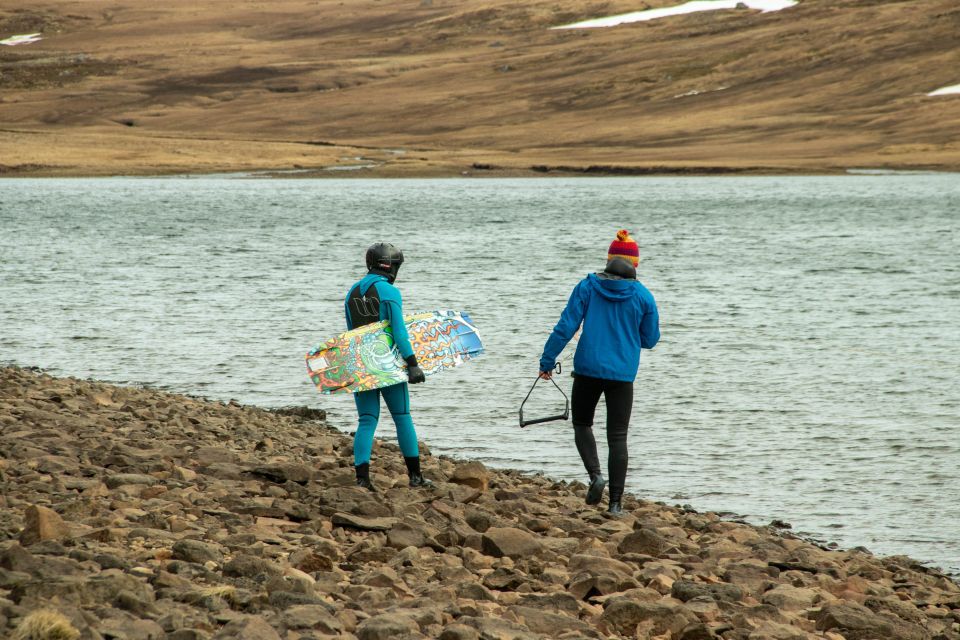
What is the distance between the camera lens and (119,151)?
132m

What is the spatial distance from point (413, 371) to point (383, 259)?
84 cm

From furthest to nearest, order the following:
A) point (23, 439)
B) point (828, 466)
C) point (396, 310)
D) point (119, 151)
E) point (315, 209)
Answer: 1. point (119, 151)
2. point (315, 209)
3. point (828, 466)
4. point (23, 439)
5. point (396, 310)

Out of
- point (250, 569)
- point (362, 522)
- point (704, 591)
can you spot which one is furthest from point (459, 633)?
point (362, 522)

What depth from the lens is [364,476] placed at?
31.9ft

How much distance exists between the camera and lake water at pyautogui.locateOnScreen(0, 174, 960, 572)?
13.3m

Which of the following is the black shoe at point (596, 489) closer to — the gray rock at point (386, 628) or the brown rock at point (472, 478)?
the brown rock at point (472, 478)

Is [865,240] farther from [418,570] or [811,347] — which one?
[418,570]

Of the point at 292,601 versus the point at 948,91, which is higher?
the point at 948,91

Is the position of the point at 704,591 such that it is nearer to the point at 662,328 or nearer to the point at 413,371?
the point at 413,371

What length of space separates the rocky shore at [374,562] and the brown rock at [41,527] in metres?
0.01

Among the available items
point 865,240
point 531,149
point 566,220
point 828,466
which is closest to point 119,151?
point 531,149

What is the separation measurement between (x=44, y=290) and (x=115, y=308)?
505cm

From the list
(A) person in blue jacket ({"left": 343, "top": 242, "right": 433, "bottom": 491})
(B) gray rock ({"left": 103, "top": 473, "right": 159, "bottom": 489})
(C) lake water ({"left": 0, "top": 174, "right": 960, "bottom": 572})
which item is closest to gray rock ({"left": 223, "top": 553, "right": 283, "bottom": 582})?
(B) gray rock ({"left": 103, "top": 473, "right": 159, "bottom": 489})

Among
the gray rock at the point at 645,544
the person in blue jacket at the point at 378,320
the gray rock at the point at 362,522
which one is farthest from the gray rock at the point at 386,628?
the person in blue jacket at the point at 378,320
